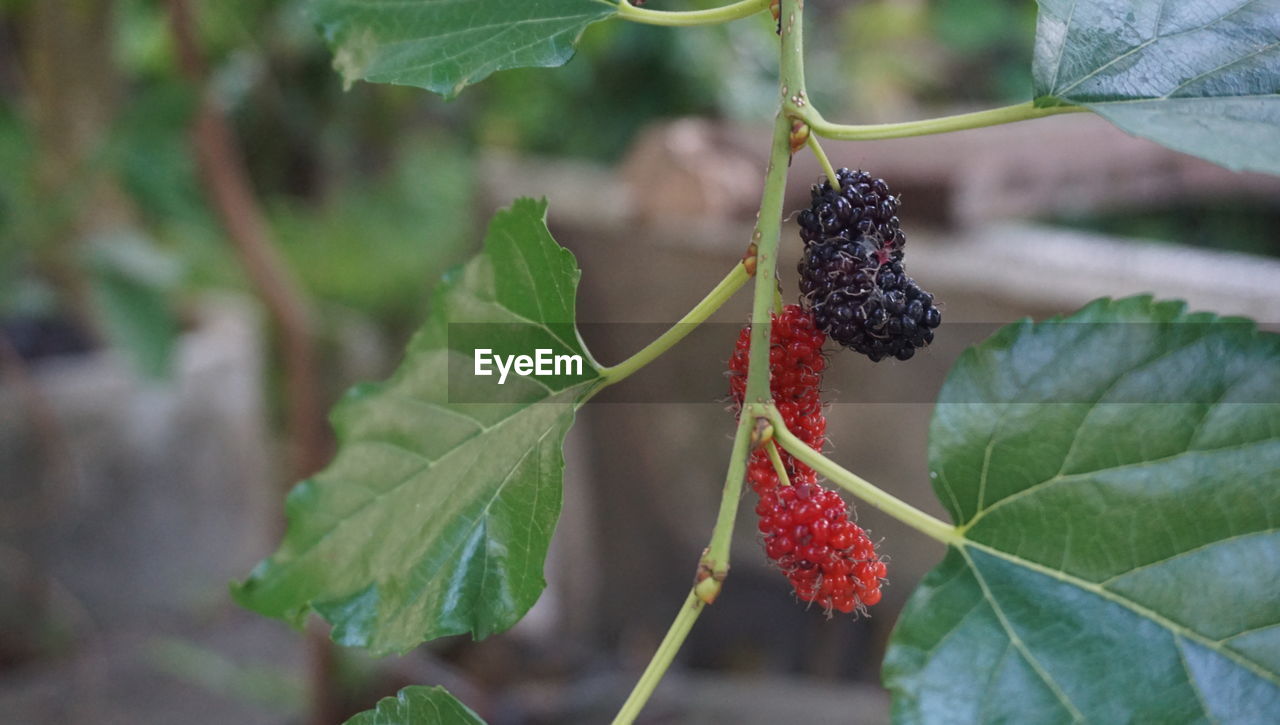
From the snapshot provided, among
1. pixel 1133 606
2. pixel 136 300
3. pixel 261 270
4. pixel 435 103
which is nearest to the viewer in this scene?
pixel 1133 606

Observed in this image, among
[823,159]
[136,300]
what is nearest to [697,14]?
[823,159]

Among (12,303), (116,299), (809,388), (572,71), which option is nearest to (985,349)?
(809,388)

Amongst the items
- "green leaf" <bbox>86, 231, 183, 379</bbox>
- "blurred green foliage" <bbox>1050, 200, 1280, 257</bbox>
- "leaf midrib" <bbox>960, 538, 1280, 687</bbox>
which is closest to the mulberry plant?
"leaf midrib" <bbox>960, 538, 1280, 687</bbox>

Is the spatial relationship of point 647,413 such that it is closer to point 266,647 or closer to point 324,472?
point 266,647

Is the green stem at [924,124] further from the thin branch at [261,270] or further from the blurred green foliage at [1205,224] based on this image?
the blurred green foliage at [1205,224]

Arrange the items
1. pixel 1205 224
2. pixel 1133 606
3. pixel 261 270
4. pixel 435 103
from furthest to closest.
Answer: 1. pixel 435 103
2. pixel 1205 224
3. pixel 261 270
4. pixel 1133 606

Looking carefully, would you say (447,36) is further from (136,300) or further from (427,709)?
(136,300)

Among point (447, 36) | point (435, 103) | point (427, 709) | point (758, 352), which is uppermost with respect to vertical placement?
point (435, 103)
